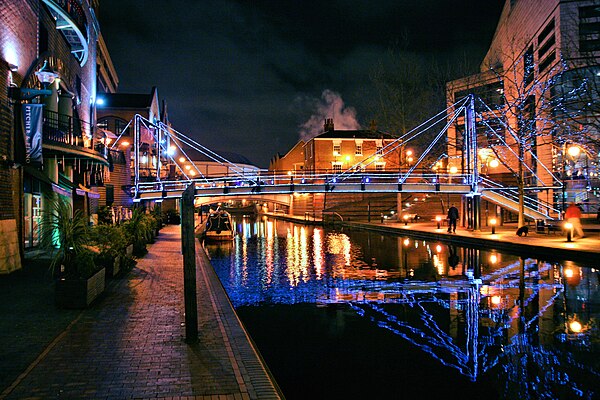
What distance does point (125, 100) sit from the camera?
5003 cm

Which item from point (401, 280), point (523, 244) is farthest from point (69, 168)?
point (523, 244)

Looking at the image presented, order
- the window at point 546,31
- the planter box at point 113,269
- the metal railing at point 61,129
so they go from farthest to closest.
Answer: the window at point 546,31, the metal railing at point 61,129, the planter box at point 113,269

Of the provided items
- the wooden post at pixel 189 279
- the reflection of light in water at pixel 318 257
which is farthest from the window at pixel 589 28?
the wooden post at pixel 189 279

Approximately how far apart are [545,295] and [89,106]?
89.1ft

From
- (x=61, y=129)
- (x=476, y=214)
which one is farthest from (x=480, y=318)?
(x=476, y=214)

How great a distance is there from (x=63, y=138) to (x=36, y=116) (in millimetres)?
5783

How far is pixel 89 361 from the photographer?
614 cm

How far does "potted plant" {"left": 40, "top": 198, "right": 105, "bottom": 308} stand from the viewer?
30.3 ft

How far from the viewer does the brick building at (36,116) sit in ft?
48.3

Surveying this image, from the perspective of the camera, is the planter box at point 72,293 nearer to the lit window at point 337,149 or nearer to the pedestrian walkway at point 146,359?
the pedestrian walkway at point 146,359

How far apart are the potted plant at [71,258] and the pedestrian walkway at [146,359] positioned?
1.27 ft

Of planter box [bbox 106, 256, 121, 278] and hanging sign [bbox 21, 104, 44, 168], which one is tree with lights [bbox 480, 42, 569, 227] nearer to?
planter box [bbox 106, 256, 121, 278]

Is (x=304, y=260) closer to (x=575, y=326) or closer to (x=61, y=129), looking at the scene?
(x=575, y=326)

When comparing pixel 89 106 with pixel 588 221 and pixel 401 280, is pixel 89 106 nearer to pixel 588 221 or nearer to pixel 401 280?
pixel 401 280
